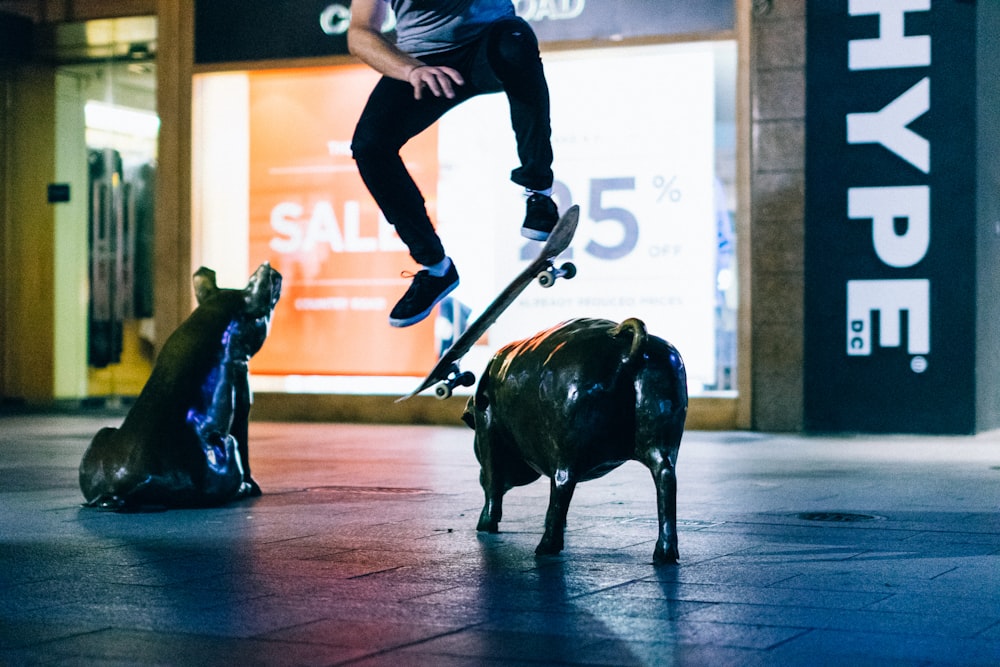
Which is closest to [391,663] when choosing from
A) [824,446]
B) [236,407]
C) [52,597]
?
[52,597]

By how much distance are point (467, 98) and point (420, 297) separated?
3.49 ft

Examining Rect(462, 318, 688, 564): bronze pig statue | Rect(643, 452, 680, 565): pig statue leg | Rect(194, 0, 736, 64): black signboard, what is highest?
Rect(194, 0, 736, 64): black signboard

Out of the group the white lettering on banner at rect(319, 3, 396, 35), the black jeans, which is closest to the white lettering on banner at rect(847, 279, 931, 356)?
the white lettering on banner at rect(319, 3, 396, 35)

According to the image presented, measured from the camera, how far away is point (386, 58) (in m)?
5.69

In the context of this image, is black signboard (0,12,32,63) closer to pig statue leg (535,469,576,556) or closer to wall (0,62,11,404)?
wall (0,62,11,404)

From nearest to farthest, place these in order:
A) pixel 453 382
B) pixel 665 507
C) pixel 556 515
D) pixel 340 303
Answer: pixel 665 507 → pixel 556 515 → pixel 453 382 → pixel 340 303

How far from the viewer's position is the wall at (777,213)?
46.8ft

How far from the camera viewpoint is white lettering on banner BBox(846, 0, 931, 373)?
13867 millimetres

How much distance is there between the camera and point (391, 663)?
355 centimetres

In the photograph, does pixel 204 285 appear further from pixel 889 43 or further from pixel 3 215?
pixel 3 215

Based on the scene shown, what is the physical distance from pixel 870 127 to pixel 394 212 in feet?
29.9

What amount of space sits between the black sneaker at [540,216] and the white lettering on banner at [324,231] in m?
9.66

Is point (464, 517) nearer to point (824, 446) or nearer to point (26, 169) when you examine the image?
point (824, 446)

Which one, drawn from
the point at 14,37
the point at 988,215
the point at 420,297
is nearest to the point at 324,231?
the point at 14,37
